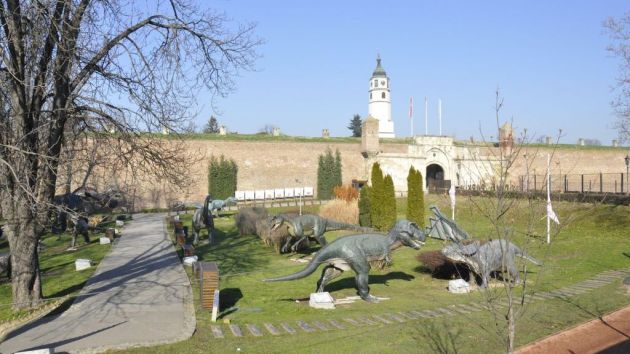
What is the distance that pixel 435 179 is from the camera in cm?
4734

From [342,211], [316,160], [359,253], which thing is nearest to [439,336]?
[359,253]

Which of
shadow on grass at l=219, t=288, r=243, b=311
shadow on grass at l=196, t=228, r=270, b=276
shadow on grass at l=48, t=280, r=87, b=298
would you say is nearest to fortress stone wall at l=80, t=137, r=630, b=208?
shadow on grass at l=196, t=228, r=270, b=276

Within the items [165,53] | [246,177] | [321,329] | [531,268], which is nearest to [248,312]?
[321,329]

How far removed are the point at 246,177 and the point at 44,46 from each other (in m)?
30.6

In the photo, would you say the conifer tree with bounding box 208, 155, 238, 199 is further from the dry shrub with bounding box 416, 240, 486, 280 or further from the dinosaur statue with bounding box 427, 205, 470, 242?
the dry shrub with bounding box 416, 240, 486, 280

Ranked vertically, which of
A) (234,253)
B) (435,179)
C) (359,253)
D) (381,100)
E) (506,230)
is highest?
(381,100)

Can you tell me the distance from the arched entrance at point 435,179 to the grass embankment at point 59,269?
27826 millimetres

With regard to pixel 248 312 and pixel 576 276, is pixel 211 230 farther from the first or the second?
pixel 576 276

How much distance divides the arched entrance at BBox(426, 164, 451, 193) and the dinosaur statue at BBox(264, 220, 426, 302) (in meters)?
31.0

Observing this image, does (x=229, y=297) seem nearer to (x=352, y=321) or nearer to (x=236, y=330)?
(x=236, y=330)

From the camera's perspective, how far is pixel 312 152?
43.2 metres

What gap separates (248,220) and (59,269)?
8932 millimetres

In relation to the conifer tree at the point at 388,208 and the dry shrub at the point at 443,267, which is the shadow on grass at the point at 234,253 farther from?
the conifer tree at the point at 388,208

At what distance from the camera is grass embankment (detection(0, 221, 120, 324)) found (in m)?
11.1
